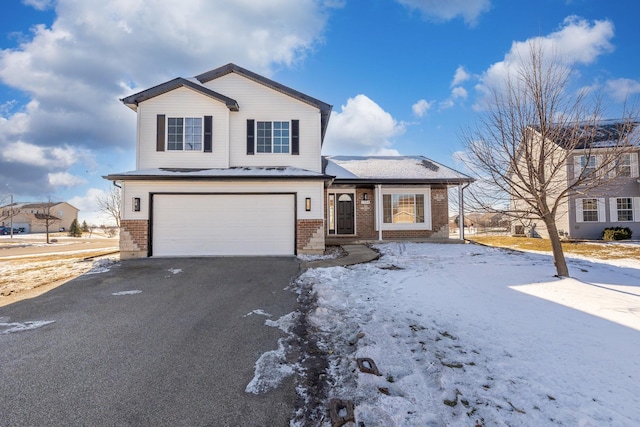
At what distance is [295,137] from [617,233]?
1814 cm

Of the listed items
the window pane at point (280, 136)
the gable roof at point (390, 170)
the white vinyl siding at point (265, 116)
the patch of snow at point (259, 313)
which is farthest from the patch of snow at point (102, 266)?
the gable roof at point (390, 170)

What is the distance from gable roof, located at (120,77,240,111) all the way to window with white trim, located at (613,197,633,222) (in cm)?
2175

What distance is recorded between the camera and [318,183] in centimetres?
1071

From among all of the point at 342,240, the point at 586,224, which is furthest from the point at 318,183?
the point at 586,224

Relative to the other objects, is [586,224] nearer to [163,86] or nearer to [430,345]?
[430,345]

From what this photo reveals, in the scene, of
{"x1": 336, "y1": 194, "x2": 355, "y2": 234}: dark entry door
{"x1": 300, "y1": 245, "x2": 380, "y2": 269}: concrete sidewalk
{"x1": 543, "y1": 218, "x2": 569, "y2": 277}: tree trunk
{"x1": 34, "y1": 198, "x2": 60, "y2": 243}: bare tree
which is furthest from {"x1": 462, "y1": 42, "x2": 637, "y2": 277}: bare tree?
{"x1": 34, "y1": 198, "x2": 60, "y2": 243}: bare tree

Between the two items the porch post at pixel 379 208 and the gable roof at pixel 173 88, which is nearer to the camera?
the gable roof at pixel 173 88

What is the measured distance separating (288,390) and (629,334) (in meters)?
4.14

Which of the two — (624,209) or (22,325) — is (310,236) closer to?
(22,325)

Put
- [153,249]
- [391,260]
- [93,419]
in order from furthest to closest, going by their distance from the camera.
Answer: [153,249], [391,260], [93,419]

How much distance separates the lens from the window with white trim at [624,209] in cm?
1712

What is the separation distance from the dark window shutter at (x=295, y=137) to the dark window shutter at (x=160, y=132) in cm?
491

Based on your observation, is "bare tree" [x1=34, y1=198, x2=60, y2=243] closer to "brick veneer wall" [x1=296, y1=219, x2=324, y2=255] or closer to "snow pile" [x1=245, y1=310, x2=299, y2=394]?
"brick veneer wall" [x1=296, y1=219, x2=324, y2=255]

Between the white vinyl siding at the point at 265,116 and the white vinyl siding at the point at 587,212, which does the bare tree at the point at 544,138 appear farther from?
the white vinyl siding at the point at 587,212
